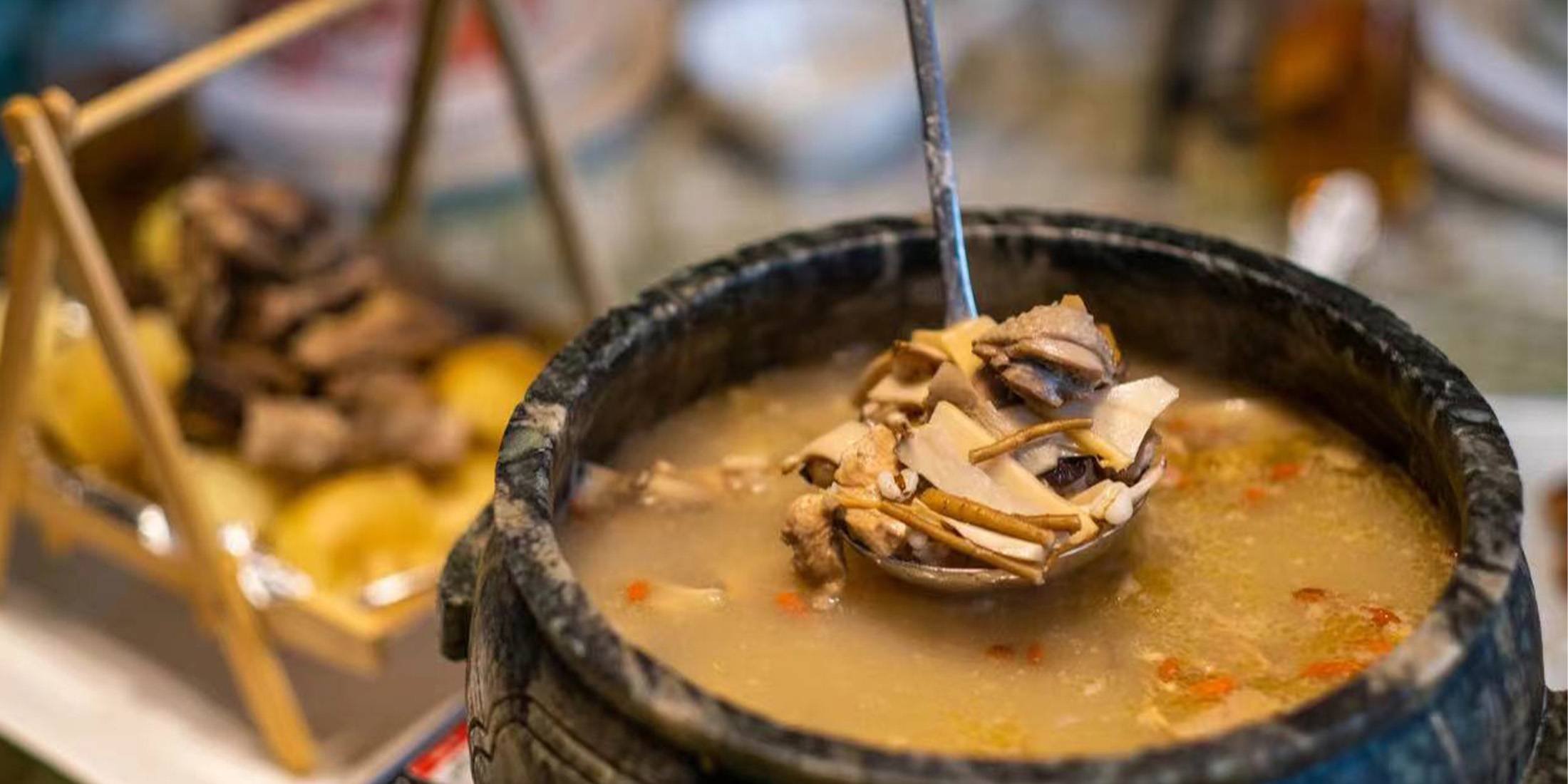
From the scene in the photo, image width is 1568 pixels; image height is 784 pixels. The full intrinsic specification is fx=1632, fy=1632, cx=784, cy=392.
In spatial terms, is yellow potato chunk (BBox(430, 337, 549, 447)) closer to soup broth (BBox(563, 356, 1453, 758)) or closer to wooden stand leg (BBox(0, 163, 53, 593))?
wooden stand leg (BBox(0, 163, 53, 593))

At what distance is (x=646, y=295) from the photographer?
3.28 feet

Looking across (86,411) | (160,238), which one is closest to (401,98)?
(160,238)

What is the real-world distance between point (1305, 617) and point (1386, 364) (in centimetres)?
15

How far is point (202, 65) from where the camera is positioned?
4.70ft

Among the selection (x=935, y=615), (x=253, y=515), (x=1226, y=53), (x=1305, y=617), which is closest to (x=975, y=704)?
(x=935, y=615)

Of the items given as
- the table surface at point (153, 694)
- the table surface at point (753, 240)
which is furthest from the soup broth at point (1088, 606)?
the table surface at point (153, 694)

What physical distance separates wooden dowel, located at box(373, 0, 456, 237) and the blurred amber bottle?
134 centimetres

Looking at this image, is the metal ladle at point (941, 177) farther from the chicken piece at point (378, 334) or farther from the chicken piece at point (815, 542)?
the chicken piece at point (378, 334)

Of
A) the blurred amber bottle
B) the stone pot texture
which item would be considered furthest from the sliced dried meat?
the blurred amber bottle

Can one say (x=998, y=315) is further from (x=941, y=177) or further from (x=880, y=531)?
(x=880, y=531)

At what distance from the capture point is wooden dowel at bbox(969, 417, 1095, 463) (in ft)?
2.82

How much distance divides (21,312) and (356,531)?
16.2 inches

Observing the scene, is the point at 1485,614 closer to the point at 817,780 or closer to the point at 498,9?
the point at 817,780

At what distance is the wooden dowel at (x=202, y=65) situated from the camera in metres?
1.35
